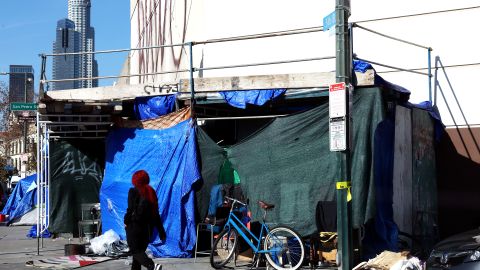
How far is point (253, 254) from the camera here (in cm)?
1137

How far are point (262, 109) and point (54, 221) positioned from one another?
6.63 meters

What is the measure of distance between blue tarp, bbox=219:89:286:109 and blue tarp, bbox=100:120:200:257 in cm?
93

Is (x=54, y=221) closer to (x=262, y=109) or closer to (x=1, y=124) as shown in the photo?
(x=262, y=109)

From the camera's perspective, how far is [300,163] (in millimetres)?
11188

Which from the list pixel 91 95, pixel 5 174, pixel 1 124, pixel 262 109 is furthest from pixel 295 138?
pixel 5 174

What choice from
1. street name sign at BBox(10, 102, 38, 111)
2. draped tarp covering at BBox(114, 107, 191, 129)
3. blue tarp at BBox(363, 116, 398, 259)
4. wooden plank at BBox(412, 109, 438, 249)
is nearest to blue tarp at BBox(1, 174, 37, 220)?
street name sign at BBox(10, 102, 38, 111)

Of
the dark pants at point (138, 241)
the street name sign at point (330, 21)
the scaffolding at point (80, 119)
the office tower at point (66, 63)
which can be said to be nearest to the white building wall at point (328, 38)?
the scaffolding at point (80, 119)

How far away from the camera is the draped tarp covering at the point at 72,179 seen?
1609cm

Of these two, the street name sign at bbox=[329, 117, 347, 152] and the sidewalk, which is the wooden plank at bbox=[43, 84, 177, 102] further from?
the street name sign at bbox=[329, 117, 347, 152]

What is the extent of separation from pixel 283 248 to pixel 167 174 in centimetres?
319

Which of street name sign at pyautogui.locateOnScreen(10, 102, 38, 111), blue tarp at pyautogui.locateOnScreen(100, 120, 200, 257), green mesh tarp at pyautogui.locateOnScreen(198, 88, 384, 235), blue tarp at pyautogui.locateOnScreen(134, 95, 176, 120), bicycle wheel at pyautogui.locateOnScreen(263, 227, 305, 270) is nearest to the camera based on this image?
bicycle wheel at pyautogui.locateOnScreen(263, 227, 305, 270)

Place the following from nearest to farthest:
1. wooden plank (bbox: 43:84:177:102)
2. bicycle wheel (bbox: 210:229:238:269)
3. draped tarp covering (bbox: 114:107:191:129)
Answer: bicycle wheel (bbox: 210:229:238:269), draped tarp covering (bbox: 114:107:191:129), wooden plank (bbox: 43:84:177:102)

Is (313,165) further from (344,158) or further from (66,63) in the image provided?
(66,63)

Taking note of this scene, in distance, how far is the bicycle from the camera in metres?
10.3
